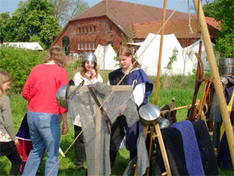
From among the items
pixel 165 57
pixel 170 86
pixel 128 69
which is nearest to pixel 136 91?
pixel 128 69

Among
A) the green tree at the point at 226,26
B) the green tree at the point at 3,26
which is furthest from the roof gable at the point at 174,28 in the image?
the green tree at the point at 3,26

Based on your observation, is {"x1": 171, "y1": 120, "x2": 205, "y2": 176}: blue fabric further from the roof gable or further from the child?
the roof gable

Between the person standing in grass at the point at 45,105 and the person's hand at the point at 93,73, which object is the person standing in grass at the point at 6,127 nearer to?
the person standing in grass at the point at 45,105

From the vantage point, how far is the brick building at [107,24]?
31.3 m

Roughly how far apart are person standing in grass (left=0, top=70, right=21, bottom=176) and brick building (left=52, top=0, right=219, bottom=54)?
2611cm

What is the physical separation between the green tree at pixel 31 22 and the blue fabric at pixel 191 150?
122 feet

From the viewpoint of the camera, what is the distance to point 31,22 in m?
39.7

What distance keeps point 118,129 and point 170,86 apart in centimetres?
704

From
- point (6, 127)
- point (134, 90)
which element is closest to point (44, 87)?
point (6, 127)

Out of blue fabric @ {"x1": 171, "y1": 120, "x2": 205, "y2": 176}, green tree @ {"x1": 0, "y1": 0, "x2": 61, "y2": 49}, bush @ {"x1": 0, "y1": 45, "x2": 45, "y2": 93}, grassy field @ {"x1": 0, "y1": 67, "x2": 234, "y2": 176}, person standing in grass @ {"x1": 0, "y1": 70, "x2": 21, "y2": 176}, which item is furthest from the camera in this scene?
green tree @ {"x1": 0, "y1": 0, "x2": 61, "y2": 49}

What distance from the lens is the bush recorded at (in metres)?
7.37

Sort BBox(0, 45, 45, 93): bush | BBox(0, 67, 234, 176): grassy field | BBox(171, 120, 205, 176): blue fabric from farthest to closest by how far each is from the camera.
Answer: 1. BBox(0, 45, 45, 93): bush
2. BBox(0, 67, 234, 176): grassy field
3. BBox(171, 120, 205, 176): blue fabric

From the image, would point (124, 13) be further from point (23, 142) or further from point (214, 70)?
point (214, 70)

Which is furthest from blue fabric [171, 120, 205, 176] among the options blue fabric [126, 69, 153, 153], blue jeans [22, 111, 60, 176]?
blue jeans [22, 111, 60, 176]
